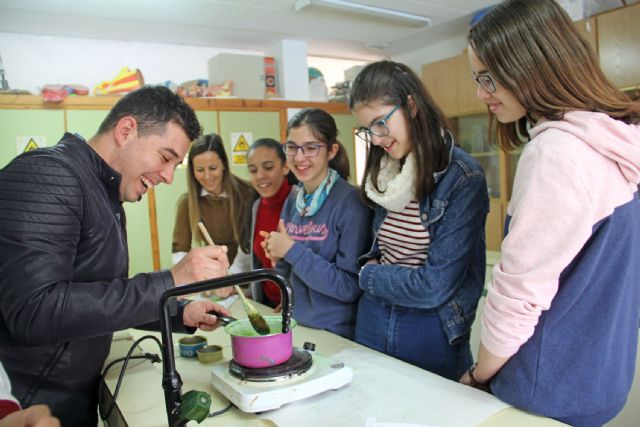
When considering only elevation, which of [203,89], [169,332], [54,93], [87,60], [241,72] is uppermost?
[87,60]

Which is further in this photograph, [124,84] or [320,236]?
[124,84]

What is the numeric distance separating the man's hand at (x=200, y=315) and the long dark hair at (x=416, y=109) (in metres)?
0.69

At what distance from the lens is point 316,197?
1737mm

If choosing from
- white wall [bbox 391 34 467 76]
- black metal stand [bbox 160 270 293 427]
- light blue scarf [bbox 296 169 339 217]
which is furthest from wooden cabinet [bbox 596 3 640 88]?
black metal stand [bbox 160 270 293 427]

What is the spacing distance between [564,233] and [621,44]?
9.20ft

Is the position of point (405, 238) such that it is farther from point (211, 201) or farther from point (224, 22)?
point (224, 22)

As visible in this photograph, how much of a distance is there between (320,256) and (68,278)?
805 millimetres

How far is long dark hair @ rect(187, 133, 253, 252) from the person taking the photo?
8.23 ft

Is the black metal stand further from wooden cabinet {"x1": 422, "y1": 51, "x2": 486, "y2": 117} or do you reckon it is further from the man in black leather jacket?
wooden cabinet {"x1": 422, "y1": 51, "x2": 486, "y2": 117}

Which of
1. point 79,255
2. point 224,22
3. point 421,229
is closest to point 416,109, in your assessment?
point 421,229

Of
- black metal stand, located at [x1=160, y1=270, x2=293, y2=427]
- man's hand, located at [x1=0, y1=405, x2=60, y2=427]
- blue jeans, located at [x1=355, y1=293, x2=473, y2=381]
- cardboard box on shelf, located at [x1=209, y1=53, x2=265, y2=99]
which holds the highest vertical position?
cardboard box on shelf, located at [x1=209, y1=53, x2=265, y2=99]

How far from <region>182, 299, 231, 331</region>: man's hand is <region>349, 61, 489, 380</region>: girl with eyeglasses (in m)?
0.46

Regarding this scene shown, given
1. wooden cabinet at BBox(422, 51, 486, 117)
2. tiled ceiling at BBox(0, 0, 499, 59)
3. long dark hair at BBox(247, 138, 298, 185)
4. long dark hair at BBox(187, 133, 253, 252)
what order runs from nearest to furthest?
long dark hair at BBox(247, 138, 298, 185) < long dark hair at BBox(187, 133, 253, 252) < tiled ceiling at BBox(0, 0, 499, 59) < wooden cabinet at BBox(422, 51, 486, 117)

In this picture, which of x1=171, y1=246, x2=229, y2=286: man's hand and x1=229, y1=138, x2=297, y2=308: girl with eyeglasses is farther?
x1=229, y1=138, x2=297, y2=308: girl with eyeglasses
